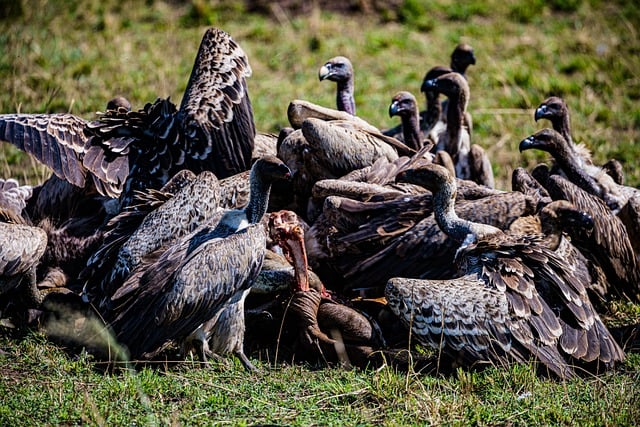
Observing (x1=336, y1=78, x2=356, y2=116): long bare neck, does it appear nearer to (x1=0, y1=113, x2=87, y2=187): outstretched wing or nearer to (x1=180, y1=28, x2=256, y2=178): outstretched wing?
(x1=180, y1=28, x2=256, y2=178): outstretched wing

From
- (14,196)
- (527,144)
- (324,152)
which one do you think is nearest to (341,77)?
(324,152)

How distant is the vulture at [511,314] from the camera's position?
576cm

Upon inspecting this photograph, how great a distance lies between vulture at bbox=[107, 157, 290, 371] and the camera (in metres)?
5.70

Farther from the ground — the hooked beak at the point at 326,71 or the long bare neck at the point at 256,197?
the hooked beak at the point at 326,71

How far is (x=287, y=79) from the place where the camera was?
1220 centimetres

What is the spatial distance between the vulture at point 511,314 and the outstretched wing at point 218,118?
2420mm

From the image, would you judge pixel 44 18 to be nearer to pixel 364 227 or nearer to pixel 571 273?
pixel 364 227

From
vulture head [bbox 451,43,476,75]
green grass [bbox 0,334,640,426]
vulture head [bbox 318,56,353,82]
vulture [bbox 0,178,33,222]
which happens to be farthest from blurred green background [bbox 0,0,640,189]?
green grass [bbox 0,334,640,426]

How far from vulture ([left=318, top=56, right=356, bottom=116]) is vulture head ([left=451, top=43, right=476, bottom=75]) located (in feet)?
5.62

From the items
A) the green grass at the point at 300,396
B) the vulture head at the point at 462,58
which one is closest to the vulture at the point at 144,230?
the green grass at the point at 300,396

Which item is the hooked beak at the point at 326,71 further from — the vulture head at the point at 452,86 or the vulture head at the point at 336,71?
the vulture head at the point at 452,86

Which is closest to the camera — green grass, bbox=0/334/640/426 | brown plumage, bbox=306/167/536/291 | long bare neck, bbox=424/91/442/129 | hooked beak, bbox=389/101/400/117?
green grass, bbox=0/334/640/426

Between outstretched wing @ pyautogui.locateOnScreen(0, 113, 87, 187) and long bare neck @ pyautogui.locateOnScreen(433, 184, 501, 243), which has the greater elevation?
outstretched wing @ pyautogui.locateOnScreen(0, 113, 87, 187)

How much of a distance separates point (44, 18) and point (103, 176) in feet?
23.5
